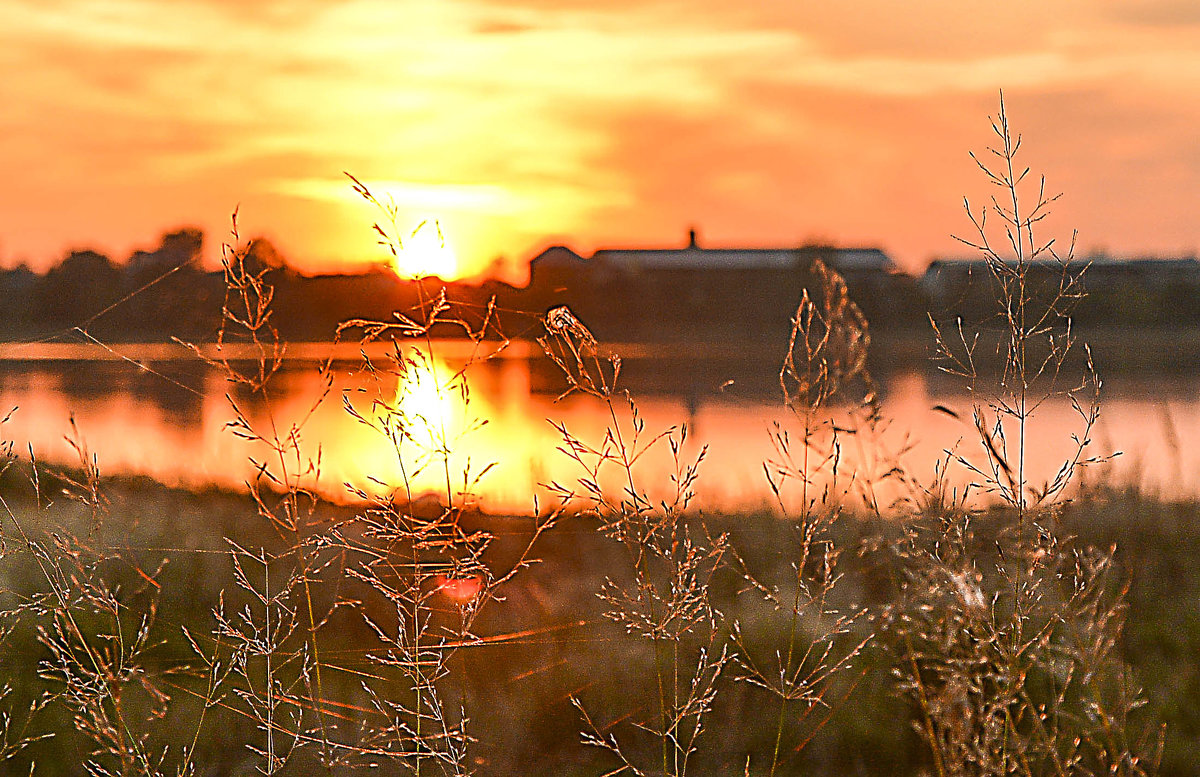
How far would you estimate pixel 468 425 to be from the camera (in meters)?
1.47

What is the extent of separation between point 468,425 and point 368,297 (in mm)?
754

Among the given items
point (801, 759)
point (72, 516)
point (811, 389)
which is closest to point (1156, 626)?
point (801, 759)

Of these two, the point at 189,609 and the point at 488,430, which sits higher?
the point at 488,430

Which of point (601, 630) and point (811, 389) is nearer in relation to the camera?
point (811, 389)

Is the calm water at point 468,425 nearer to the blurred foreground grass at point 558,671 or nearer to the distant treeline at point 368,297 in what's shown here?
the distant treeline at point 368,297

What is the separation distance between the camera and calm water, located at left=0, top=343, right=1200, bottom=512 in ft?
5.55

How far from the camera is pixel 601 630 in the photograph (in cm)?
300

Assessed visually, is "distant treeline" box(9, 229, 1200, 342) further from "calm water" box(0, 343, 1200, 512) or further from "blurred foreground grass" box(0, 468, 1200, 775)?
"blurred foreground grass" box(0, 468, 1200, 775)

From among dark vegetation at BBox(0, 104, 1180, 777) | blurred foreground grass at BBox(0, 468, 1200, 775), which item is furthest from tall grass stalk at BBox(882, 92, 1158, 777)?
blurred foreground grass at BBox(0, 468, 1200, 775)

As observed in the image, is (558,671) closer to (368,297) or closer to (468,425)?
(368,297)

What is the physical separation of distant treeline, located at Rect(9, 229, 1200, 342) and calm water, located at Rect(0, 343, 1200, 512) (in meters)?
0.10

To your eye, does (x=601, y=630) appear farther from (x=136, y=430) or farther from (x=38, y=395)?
(x=136, y=430)

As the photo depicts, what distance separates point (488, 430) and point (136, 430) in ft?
6.18

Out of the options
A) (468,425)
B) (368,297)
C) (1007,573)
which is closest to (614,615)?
(468,425)
